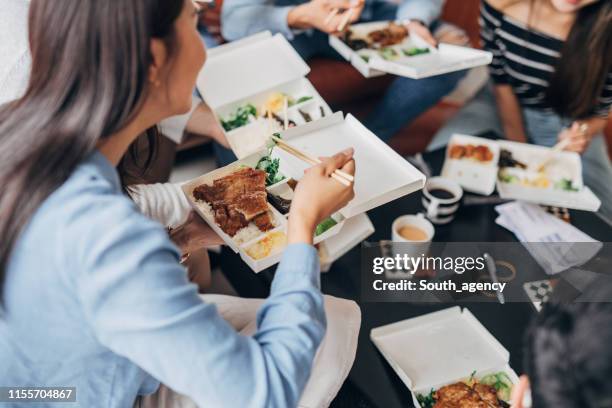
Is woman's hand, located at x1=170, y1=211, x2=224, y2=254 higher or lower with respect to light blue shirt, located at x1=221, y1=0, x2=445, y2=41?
lower

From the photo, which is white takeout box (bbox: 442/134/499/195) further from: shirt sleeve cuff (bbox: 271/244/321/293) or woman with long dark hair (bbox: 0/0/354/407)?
woman with long dark hair (bbox: 0/0/354/407)

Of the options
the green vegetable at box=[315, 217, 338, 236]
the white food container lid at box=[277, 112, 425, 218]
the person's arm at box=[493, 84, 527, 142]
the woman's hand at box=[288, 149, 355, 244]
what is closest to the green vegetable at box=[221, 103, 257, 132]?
the white food container lid at box=[277, 112, 425, 218]

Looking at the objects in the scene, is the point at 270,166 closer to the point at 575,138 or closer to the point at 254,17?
the point at 254,17

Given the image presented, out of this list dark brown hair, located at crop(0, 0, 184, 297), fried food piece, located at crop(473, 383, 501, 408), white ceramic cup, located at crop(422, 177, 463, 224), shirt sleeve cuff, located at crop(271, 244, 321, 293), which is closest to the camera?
dark brown hair, located at crop(0, 0, 184, 297)

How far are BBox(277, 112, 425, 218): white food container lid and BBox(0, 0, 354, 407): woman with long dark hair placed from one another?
53cm

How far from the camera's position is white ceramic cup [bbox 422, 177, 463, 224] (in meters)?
1.71

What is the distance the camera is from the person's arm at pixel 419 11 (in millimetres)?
2287

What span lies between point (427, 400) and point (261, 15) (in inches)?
62.3

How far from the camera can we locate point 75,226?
2.85 ft

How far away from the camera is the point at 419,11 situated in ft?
7.53

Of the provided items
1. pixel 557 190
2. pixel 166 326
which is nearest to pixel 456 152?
pixel 557 190

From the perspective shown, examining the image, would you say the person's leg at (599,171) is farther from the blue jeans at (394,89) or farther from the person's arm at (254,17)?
the person's arm at (254,17)

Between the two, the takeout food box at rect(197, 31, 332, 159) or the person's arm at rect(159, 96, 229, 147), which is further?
the person's arm at rect(159, 96, 229, 147)

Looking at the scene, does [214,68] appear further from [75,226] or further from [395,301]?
[75,226]
